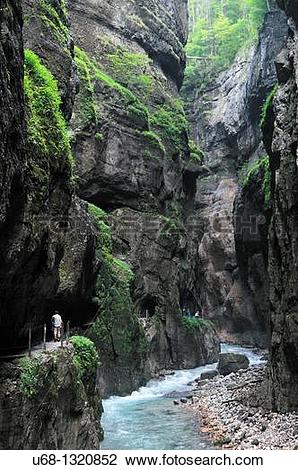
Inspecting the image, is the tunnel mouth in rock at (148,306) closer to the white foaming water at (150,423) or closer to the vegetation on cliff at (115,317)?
the vegetation on cliff at (115,317)

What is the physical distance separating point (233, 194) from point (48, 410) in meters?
41.4

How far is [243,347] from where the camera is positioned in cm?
4281

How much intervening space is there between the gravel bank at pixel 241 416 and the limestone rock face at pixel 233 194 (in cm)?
1383

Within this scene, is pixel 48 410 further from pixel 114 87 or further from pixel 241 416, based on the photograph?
pixel 114 87

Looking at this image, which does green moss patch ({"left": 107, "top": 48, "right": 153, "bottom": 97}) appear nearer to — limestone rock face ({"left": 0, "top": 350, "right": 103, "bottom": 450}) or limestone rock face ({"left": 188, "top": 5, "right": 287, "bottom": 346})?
limestone rock face ({"left": 188, "top": 5, "right": 287, "bottom": 346})

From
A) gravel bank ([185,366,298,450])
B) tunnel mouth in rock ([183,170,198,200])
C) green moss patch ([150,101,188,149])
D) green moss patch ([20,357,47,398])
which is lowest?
gravel bank ([185,366,298,450])

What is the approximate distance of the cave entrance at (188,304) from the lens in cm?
3656

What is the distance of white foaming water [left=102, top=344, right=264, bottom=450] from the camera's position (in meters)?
14.4

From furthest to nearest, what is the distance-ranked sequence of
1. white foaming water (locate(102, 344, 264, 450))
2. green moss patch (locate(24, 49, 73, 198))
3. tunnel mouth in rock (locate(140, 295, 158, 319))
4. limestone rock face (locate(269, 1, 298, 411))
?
tunnel mouth in rock (locate(140, 295, 158, 319)), limestone rock face (locate(269, 1, 298, 411)), white foaming water (locate(102, 344, 264, 450)), green moss patch (locate(24, 49, 73, 198))

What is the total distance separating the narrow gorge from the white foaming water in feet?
0.52

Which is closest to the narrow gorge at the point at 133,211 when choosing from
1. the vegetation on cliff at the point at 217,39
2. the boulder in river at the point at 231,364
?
the vegetation on cliff at the point at 217,39

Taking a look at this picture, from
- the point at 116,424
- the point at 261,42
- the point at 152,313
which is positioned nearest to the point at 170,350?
the point at 152,313

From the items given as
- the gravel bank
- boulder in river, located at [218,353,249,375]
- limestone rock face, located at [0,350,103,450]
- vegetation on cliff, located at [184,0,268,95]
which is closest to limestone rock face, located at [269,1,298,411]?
the gravel bank

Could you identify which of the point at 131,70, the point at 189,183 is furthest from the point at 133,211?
the point at 131,70
